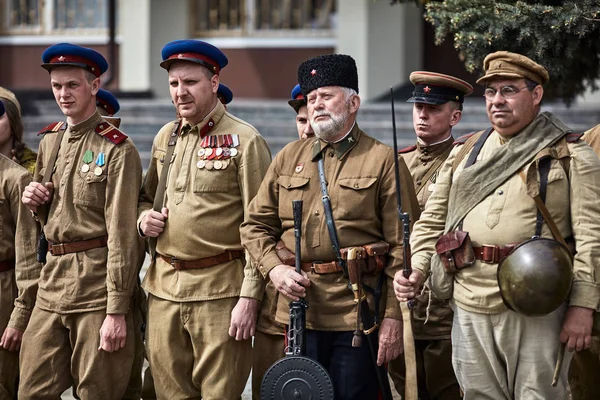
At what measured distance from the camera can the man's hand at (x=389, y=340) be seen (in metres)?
4.95

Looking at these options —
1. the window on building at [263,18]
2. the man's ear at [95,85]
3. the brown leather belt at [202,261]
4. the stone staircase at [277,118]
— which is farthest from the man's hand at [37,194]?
the window on building at [263,18]

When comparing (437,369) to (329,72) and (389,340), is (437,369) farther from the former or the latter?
(329,72)

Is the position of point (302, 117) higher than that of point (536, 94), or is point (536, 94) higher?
point (536, 94)

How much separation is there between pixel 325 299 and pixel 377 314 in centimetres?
26

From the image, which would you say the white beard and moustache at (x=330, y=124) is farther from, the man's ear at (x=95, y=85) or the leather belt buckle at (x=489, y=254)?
the man's ear at (x=95, y=85)

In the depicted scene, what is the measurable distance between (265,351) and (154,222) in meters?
0.88

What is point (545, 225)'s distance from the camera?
184 inches

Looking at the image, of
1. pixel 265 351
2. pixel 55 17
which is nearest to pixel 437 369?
pixel 265 351

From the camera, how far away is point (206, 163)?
217 inches

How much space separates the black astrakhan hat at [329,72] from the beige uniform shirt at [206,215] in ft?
1.80

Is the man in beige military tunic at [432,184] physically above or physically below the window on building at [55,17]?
below

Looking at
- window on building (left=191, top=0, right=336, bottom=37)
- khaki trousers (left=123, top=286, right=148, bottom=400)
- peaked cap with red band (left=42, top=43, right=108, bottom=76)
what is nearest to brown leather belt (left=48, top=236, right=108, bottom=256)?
khaki trousers (left=123, top=286, right=148, bottom=400)

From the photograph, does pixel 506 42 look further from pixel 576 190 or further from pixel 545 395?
pixel 545 395

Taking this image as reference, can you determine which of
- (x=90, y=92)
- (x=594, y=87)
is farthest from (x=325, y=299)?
(x=594, y=87)
